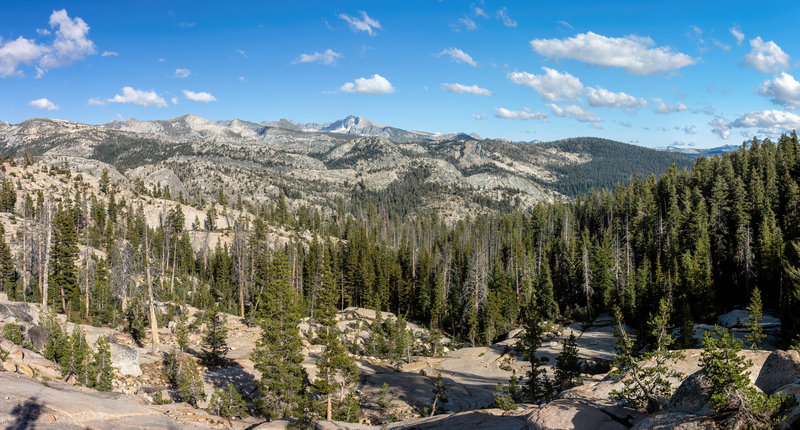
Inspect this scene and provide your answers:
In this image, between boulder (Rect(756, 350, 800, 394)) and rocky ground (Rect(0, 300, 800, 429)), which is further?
rocky ground (Rect(0, 300, 800, 429))

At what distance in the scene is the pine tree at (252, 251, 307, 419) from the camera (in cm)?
2897

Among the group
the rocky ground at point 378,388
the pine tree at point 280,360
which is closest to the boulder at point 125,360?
the rocky ground at point 378,388

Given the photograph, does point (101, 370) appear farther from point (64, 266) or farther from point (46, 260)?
point (64, 266)

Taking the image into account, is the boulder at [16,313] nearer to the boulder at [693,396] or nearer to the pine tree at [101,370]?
the pine tree at [101,370]

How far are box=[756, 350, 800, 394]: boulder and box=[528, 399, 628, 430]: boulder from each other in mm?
4786

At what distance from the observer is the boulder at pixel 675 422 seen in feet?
32.7

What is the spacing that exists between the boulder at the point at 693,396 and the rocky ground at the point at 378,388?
0.11 feet

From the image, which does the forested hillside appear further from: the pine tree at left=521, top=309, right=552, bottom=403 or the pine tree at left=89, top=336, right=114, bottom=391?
the pine tree at left=521, top=309, right=552, bottom=403

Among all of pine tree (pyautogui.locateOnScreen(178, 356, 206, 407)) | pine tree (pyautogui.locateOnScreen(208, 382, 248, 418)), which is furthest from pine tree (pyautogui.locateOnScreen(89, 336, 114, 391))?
pine tree (pyautogui.locateOnScreen(208, 382, 248, 418))

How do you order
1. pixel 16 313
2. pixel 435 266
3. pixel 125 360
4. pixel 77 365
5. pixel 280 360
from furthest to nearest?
pixel 435 266, pixel 16 313, pixel 125 360, pixel 280 360, pixel 77 365

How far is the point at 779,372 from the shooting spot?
42.8ft

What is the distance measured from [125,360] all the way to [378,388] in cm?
2087

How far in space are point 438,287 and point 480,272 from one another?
9070 millimetres

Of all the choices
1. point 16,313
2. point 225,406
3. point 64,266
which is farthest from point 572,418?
point 64,266
